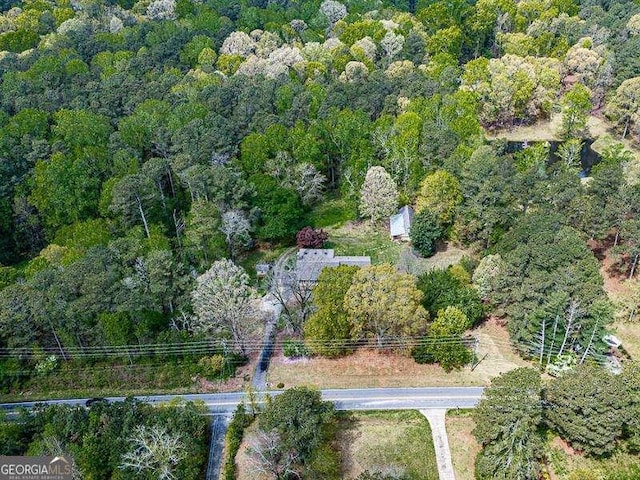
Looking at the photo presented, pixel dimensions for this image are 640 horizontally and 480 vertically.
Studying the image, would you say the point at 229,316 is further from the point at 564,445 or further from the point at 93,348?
the point at 564,445

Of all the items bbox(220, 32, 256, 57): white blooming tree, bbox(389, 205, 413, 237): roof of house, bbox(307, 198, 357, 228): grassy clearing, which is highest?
bbox(220, 32, 256, 57): white blooming tree

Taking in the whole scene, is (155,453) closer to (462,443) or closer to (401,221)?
(462,443)

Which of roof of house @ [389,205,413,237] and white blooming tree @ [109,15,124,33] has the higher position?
white blooming tree @ [109,15,124,33]

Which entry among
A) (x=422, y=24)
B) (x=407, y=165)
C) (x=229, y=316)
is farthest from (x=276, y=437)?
(x=422, y=24)

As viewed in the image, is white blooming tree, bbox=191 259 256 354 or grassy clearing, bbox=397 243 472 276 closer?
white blooming tree, bbox=191 259 256 354

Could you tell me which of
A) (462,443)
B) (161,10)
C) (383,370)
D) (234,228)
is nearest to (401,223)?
(234,228)

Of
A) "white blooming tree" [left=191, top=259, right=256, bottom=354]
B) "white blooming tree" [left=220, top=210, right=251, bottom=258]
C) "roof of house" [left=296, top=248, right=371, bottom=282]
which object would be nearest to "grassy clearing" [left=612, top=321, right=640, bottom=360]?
"roof of house" [left=296, top=248, right=371, bottom=282]

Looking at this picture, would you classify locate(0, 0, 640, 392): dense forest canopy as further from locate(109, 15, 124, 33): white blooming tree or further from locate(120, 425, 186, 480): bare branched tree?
locate(120, 425, 186, 480): bare branched tree

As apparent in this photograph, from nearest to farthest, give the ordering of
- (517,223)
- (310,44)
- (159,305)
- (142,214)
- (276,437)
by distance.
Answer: (276,437), (159,305), (517,223), (142,214), (310,44)
